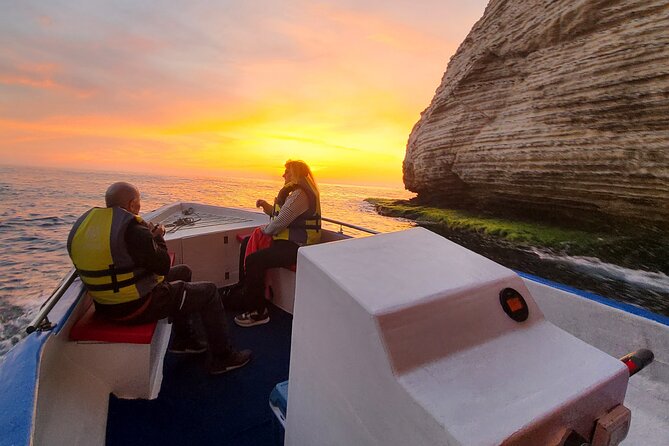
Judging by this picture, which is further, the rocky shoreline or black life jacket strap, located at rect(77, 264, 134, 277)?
the rocky shoreline

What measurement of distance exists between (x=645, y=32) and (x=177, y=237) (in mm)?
18614

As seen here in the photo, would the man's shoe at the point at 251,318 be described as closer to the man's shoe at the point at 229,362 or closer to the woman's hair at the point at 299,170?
the man's shoe at the point at 229,362

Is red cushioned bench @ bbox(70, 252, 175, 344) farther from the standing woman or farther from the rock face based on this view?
the rock face

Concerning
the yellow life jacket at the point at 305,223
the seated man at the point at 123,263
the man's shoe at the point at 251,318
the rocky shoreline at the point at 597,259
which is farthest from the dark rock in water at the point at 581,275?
the seated man at the point at 123,263

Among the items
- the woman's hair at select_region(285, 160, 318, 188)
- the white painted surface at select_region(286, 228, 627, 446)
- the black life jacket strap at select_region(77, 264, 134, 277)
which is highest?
the woman's hair at select_region(285, 160, 318, 188)

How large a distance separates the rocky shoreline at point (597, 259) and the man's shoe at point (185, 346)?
1078 cm

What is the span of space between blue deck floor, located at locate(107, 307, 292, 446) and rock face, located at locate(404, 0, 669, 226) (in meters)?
16.3

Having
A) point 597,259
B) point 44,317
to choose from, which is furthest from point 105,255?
point 597,259

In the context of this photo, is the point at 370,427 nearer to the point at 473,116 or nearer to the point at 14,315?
the point at 14,315

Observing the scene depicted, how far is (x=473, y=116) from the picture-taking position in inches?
868

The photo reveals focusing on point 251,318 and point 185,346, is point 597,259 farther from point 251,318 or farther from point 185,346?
point 185,346

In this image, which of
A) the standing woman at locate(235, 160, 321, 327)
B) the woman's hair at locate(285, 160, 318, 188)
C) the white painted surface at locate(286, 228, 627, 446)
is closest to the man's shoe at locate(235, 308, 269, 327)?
the standing woman at locate(235, 160, 321, 327)

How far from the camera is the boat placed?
90 cm

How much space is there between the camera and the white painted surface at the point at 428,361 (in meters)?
0.86
